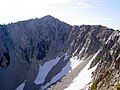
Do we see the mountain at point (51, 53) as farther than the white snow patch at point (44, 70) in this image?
No

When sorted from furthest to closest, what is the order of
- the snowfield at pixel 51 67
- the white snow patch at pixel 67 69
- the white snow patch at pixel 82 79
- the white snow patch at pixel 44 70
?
the white snow patch at pixel 44 70
the snowfield at pixel 51 67
the white snow patch at pixel 67 69
the white snow patch at pixel 82 79

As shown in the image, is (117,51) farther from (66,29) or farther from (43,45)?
(66,29)

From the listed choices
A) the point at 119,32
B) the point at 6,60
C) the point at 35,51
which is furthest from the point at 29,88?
the point at 119,32

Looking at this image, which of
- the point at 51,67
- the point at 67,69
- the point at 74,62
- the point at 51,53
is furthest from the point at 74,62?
the point at 51,53

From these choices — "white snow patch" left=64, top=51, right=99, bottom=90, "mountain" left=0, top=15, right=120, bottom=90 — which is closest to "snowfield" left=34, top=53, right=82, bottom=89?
"mountain" left=0, top=15, right=120, bottom=90

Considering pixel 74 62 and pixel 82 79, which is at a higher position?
pixel 82 79

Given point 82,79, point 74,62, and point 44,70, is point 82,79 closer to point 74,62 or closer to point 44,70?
point 74,62

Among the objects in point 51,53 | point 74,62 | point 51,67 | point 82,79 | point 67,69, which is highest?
point 82,79

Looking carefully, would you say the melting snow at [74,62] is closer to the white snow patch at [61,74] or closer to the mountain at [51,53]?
the mountain at [51,53]

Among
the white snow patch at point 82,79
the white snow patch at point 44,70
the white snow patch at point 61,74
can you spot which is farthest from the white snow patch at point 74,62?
the white snow patch at point 82,79
